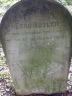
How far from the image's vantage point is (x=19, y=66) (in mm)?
1673

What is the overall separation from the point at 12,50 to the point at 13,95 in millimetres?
1050

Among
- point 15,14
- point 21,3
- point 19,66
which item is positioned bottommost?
point 19,66

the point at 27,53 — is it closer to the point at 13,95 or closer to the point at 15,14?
the point at 15,14

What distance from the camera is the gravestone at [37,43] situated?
1.26 meters

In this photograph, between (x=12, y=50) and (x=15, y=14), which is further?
(x=12, y=50)

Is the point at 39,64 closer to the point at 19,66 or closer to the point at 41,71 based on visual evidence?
the point at 41,71

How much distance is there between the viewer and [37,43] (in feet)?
4.81

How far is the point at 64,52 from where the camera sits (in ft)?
4.97

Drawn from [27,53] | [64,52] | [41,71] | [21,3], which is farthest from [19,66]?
[21,3]

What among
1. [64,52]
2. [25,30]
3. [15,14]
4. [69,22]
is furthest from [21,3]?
[64,52]

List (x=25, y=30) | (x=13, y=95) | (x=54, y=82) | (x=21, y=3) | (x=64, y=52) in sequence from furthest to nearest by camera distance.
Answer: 1. (x=13, y=95)
2. (x=54, y=82)
3. (x=64, y=52)
4. (x=25, y=30)
5. (x=21, y=3)

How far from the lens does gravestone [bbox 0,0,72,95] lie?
1.26 meters

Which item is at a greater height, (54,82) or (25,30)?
(25,30)

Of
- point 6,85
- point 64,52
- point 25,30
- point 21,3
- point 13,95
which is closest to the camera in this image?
point 21,3
